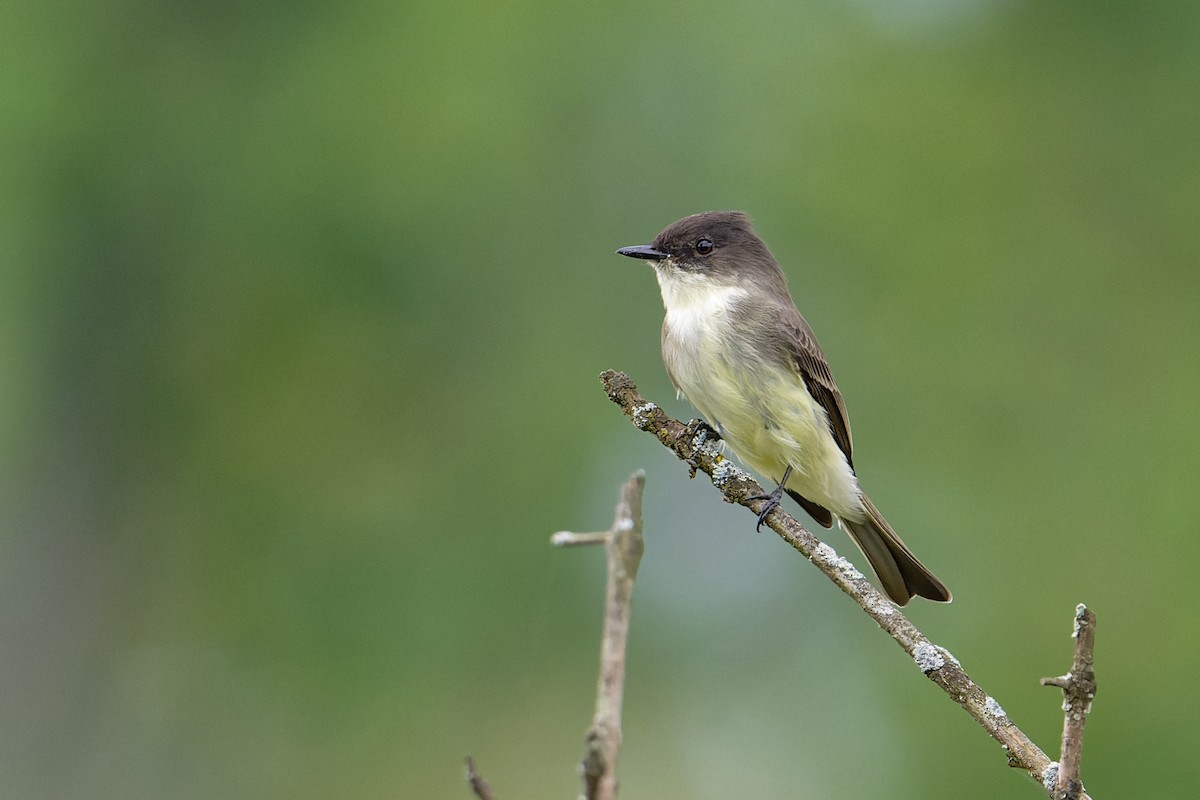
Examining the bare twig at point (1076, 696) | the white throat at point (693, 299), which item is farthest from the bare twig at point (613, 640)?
the white throat at point (693, 299)

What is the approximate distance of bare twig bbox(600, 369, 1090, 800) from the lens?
2.55 m

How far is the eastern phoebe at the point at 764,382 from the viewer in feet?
16.4

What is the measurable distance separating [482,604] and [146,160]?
4.68m

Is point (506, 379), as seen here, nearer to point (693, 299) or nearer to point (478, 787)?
point (693, 299)

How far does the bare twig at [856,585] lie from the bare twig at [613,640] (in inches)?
28.8

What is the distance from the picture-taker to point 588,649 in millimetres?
10312

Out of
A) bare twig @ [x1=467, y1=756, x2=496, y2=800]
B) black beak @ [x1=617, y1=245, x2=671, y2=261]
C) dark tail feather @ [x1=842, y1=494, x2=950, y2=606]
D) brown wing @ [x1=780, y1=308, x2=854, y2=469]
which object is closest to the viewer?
bare twig @ [x1=467, y1=756, x2=496, y2=800]

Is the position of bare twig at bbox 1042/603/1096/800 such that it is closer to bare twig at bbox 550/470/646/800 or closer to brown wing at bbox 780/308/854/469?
bare twig at bbox 550/470/646/800

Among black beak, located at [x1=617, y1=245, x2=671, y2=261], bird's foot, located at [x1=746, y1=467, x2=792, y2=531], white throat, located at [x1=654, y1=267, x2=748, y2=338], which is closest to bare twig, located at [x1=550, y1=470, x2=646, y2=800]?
bird's foot, located at [x1=746, y1=467, x2=792, y2=531]

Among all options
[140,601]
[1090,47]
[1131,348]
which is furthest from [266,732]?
[1090,47]

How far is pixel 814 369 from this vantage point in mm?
5188

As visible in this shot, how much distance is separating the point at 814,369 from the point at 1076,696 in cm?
304

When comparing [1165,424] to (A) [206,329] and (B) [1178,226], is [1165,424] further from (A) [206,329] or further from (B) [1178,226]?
(A) [206,329]

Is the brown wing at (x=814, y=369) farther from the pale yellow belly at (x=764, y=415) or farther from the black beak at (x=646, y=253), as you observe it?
the black beak at (x=646, y=253)
